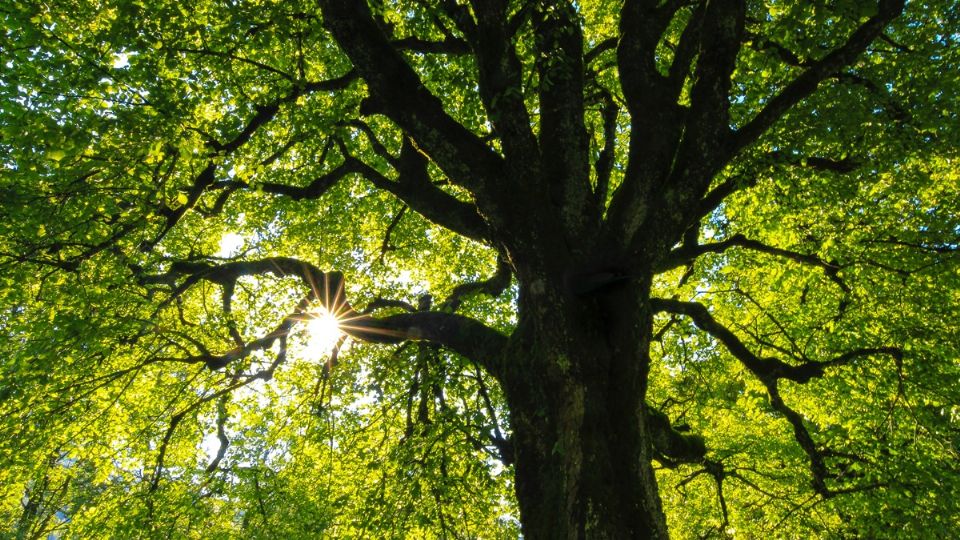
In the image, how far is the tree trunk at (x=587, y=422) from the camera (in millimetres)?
4195

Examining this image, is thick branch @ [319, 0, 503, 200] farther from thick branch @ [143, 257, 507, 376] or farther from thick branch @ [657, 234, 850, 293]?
thick branch @ [657, 234, 850, 293]

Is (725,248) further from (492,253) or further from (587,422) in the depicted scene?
(587,422)

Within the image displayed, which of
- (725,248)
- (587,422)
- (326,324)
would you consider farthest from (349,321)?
(725,248)

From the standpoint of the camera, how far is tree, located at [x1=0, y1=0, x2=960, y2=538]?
5066 millimetres

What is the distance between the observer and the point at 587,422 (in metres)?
4.48

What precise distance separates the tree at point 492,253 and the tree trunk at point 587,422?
0.03 metres

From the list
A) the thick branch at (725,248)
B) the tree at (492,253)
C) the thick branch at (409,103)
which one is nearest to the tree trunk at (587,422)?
the tree at (492,253)

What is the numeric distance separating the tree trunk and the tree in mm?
29

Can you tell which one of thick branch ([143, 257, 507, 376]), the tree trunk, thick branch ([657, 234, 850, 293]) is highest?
thick branch ([657, 234, 850, 293])

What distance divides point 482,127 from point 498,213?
5.57m

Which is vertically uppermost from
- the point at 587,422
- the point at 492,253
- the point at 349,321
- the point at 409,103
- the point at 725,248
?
the point at 492,253

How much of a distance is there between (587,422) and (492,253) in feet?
27.4

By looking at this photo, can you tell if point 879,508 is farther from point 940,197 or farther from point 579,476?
point 579,476

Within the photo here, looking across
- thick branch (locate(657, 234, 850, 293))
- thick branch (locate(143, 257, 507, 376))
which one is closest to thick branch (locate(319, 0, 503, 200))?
thick branch (locate(143, 257, 507, 376))
